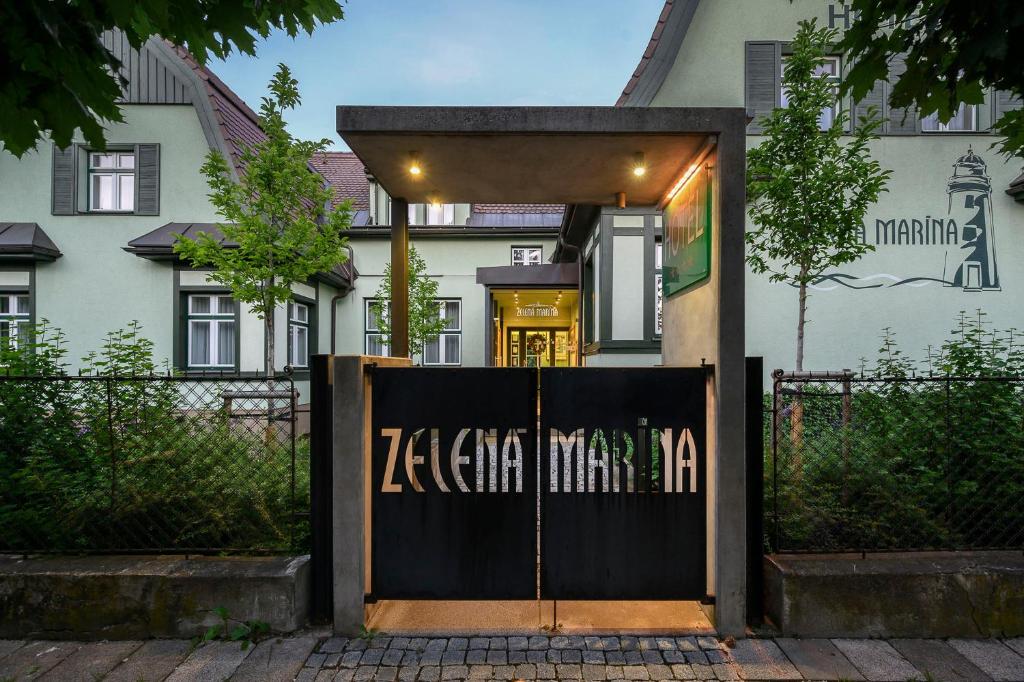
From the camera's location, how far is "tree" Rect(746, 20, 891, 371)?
5.77 metres

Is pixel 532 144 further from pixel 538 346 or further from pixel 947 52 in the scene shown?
pixel 538 346

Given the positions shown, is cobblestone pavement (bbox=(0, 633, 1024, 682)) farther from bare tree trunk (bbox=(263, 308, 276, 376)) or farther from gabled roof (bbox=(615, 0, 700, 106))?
gabled roof (bbox=(615, 0, 700, 106))

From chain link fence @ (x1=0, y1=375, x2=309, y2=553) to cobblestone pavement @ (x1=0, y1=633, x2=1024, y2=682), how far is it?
0.62 m

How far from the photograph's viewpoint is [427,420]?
3193 millimetres

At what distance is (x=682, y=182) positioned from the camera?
3855 millimetres

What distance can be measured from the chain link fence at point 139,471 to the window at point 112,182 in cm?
1000

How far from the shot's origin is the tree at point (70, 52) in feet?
7.37

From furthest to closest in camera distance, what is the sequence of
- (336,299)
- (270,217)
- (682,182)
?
(336,299) < (270,217) < (682,182)

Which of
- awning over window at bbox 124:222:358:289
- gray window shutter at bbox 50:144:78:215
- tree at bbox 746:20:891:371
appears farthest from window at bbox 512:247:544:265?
gray window shutter at bbox 50:144:78:215

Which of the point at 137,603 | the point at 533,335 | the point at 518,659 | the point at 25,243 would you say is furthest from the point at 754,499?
the point at 533,335

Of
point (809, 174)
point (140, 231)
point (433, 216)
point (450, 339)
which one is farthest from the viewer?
point (433, 216)

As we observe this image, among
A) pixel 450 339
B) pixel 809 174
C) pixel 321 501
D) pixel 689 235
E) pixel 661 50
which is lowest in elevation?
pixel 321 501

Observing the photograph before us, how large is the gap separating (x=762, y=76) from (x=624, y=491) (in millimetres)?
9273

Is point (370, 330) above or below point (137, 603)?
above
